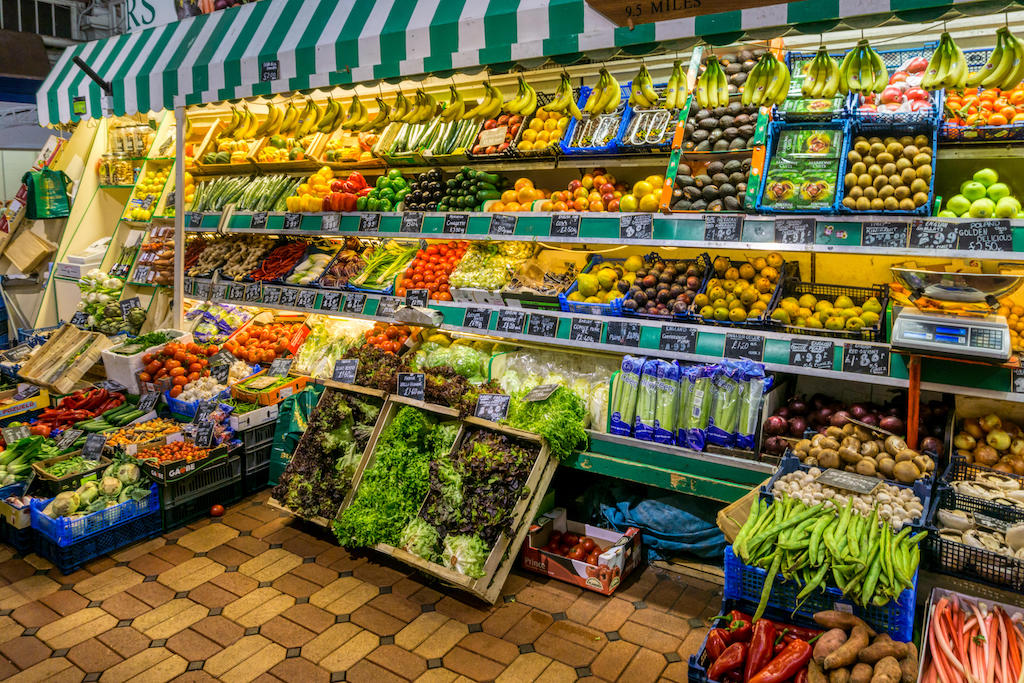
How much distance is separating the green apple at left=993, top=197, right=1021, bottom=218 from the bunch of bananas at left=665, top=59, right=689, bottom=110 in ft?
5.66

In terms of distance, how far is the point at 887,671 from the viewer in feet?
7.18

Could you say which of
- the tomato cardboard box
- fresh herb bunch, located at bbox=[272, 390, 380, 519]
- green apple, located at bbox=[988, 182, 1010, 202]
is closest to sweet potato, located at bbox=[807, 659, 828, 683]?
the tomato cardboard box

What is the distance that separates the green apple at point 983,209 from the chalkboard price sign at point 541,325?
238cm

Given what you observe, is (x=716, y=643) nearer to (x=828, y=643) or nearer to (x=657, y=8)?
(x=828, y=643)

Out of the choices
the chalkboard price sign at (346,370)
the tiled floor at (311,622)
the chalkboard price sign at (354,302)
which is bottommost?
the tiled floor at (311,622)

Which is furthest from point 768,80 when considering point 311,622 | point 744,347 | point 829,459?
point 311,622

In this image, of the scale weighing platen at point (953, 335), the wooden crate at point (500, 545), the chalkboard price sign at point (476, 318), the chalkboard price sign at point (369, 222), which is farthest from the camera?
the chalkboard price sign at point (369, 222)

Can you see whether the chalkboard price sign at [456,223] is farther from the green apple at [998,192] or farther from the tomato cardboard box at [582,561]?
the green apple at [998,192]

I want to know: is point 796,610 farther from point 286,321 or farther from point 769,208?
point 286,321

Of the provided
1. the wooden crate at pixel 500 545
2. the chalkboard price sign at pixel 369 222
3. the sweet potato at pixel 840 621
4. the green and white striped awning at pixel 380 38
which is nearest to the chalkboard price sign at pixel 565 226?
the green and white striped awning at pixel 380 38

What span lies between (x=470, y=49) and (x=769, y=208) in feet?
6.50

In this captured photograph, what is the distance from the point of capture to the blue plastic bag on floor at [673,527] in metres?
4.04

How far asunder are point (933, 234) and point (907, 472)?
4.00 feet

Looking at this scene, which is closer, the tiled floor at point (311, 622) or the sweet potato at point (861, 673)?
the sweet potato at point (861, 673)
